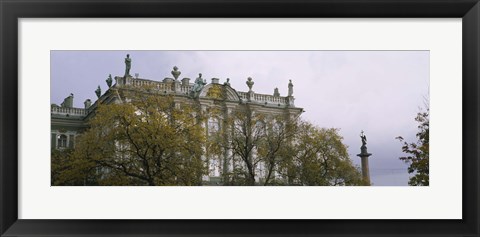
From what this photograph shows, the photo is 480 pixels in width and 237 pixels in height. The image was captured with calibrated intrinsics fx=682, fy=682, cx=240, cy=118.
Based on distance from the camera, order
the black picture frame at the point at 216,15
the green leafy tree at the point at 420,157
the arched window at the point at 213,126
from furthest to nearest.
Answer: the arched window at the point at 213,126
the green leafy tree at the point at 420,157
the black picture frame at the point at 216,15

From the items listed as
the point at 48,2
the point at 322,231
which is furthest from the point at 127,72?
the point at 322,231

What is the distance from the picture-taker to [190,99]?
19.3 feet

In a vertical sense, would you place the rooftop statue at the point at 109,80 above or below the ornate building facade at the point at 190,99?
above

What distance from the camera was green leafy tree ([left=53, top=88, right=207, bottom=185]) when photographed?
18.7ft

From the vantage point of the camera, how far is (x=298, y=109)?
5777mm

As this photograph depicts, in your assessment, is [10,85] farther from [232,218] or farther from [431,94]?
[431,94]

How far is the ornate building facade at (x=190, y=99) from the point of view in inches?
223

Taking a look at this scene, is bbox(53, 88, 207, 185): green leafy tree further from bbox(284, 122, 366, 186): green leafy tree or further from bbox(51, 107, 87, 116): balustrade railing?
bbox(284, 122, 366, 186): green leafy tree

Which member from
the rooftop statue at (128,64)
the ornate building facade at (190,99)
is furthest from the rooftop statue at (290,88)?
the rooftop statue at (128,64)

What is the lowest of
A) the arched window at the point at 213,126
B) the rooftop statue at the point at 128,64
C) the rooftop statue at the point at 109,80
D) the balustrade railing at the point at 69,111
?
the arched window at the point at 213,126

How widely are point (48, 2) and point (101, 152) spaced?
132 cm

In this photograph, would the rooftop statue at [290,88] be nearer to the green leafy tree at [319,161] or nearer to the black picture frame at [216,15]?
the green leafy tree at [319,161]

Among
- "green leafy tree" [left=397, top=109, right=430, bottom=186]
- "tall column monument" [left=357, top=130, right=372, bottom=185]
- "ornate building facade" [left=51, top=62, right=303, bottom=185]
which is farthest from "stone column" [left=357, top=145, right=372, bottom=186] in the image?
"ornate building facade" [left=51, top=62, right=303, bottom=185]

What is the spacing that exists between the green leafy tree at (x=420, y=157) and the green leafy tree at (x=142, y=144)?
1729 mm
